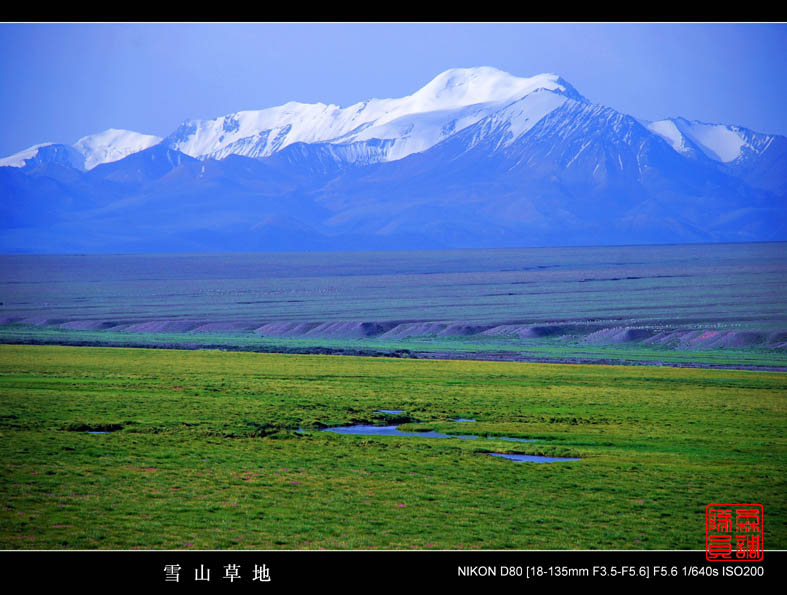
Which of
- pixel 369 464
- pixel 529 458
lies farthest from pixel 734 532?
pixel 369 464

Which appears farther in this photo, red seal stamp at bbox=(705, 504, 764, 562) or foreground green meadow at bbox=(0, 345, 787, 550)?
foreground green meadow at bbox=(0, 345, 787, 550)

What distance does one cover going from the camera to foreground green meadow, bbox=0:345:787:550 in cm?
1941

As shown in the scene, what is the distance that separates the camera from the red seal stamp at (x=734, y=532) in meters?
18.5

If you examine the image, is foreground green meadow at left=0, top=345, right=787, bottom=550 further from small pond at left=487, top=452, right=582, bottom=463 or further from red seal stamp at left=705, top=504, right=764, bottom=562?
small pond at left=487, top=452, right=582, bottom=463

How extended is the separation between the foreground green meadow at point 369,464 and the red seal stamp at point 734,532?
275 millimetres

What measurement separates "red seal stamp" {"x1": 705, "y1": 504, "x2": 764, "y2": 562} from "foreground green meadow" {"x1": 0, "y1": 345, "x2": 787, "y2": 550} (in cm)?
28

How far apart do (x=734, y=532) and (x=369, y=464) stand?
10.8 m

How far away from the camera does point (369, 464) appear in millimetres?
25953
